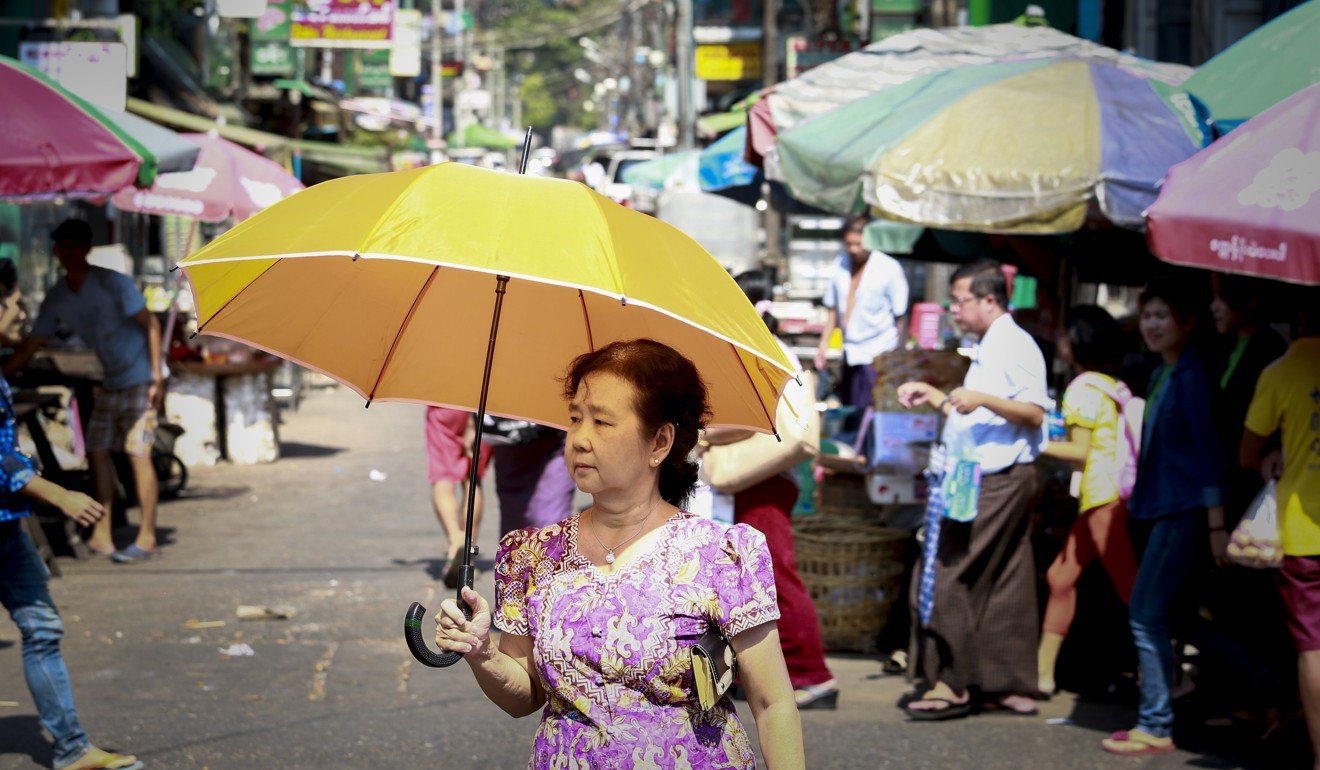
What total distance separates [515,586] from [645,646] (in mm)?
343

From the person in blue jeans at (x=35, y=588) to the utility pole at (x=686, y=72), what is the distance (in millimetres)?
29213

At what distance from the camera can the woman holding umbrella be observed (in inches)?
120

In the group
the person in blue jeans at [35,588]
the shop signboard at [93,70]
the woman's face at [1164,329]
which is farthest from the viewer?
the shop signboard at [93,70]

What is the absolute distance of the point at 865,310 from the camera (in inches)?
507

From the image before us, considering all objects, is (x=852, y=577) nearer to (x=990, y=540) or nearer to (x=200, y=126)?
(x=990, y=540)

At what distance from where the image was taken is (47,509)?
35.4 feet

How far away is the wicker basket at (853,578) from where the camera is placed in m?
7.98

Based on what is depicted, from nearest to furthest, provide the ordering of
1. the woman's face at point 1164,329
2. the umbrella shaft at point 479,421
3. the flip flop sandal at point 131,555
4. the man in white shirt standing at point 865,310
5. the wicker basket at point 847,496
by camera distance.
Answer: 1. the umbrella shaft at point 479,421
2. the woman's face at point 1164,329
3. the wicker basket at point 847,496
4. the flip flop sandal at point 131,555
5. the man in white shirt standing at point 865,310

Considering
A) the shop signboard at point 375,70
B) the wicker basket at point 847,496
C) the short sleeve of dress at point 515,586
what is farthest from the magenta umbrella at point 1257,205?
the shop signboard at point 375,70

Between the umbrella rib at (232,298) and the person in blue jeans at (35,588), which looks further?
the person in blue jeans at (35,588)

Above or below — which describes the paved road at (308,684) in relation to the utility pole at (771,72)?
below

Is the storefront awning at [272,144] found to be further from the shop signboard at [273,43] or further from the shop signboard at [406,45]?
the shop signboard at [406,45]

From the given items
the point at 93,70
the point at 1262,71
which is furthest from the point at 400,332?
the point at 93,70

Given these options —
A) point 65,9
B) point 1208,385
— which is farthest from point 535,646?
point 65,9
